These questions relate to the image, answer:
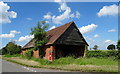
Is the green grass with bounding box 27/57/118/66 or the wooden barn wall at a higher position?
the wooden barn wall

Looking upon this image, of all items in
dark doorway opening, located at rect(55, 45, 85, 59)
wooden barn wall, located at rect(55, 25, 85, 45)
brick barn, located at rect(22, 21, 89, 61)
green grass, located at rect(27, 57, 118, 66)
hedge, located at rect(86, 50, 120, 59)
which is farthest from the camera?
wooden barn wall, located at rect(55, 25, 85, 45)

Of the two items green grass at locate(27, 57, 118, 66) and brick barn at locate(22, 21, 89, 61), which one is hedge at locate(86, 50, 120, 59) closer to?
brick barn at locate(22, 21, 89, 61)

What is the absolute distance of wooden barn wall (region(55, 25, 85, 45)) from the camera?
90.5 ft

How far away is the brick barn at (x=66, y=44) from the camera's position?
2670cm

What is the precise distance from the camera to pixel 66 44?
91.3ft

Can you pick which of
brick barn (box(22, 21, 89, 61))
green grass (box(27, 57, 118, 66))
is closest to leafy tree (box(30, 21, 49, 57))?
brick barn (box(22, 21, 89, 61))

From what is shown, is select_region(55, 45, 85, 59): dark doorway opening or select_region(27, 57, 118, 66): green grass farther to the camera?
select_region(55, 45, 85, 59): dark doorway opening

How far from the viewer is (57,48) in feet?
89.9

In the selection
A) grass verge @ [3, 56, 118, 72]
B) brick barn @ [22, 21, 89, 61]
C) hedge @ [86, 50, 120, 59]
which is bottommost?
grass verge @ [3, 56, 118, 72]

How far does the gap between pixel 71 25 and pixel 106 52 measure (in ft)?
27.8

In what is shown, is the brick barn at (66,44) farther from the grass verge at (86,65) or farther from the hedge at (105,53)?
the grass verge at (86,65)

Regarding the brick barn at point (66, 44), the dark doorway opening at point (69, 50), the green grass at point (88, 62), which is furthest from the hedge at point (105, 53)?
the green grass at point (88, 62)

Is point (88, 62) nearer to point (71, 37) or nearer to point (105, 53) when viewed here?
point (105, 53)

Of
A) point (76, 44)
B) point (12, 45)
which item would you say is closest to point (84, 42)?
point (76, 44)
